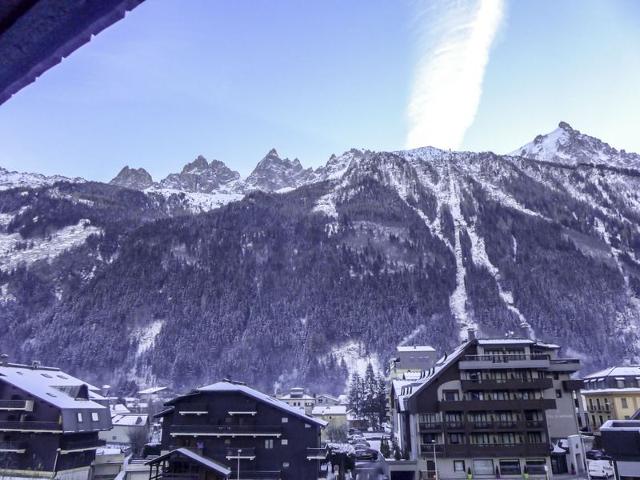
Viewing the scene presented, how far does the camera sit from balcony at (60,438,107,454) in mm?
48156

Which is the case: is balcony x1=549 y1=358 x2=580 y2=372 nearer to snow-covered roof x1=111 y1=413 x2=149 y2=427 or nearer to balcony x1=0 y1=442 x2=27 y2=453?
balcony x1=0 y1=442 x2=27 y2=453

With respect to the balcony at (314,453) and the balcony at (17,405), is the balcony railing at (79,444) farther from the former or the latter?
the balcony at (314,453)

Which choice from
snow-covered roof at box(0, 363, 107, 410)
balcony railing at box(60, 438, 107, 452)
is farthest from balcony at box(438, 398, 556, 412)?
snow-covered roof at box(0, 363, 107, 410)

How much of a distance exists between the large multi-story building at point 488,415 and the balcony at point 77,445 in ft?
115

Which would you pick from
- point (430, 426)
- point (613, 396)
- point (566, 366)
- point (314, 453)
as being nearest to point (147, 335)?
point (314, 453)

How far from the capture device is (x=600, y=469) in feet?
173

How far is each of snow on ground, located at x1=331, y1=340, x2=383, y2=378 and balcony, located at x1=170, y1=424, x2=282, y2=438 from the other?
97987mm

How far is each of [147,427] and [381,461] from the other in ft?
144

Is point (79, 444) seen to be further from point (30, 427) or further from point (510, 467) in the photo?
point (510, 467)

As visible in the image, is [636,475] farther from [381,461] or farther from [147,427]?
[147,427]

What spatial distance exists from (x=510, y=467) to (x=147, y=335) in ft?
467

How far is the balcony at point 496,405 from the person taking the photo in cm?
5206

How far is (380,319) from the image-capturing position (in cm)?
17225

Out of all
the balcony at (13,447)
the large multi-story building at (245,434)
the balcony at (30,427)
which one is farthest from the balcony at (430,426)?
the balcony at (13,447)
